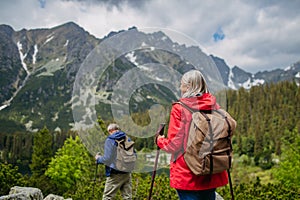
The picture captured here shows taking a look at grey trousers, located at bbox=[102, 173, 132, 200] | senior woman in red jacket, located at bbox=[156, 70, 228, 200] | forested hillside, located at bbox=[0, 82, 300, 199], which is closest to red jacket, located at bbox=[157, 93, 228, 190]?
senior woman in red jacket, located at bbox=[156, 70, 228, 200]

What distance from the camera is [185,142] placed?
3.26 metres

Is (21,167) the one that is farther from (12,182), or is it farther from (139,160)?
(139,160)

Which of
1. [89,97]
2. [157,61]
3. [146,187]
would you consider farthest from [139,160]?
[146,187]

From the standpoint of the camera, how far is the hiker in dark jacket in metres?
5.93

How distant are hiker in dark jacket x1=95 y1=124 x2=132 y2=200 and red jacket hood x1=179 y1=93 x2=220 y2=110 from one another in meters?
2.81

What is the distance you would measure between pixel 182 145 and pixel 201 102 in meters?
0.50

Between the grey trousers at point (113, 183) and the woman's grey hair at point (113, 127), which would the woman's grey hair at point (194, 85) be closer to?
the woman's grey hair at point (113, 127)

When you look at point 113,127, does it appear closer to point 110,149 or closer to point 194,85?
Answer: point 110,149

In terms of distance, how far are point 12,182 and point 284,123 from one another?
9704 centimetres

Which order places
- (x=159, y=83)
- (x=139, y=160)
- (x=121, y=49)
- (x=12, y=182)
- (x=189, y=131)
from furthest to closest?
(x=12, y=182) → (x=139, y=160) → (x=121, y=49) → (x=159, y=83) → (x=189, y=131)

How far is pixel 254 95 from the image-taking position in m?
128

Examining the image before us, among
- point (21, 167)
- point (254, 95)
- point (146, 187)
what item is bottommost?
point (21, 167)

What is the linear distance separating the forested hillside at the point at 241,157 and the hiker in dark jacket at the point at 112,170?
0.46m


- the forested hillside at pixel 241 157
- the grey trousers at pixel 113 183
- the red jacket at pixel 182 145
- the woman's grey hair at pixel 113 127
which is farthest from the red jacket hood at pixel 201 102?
the grey trousers at pixel 113 183
